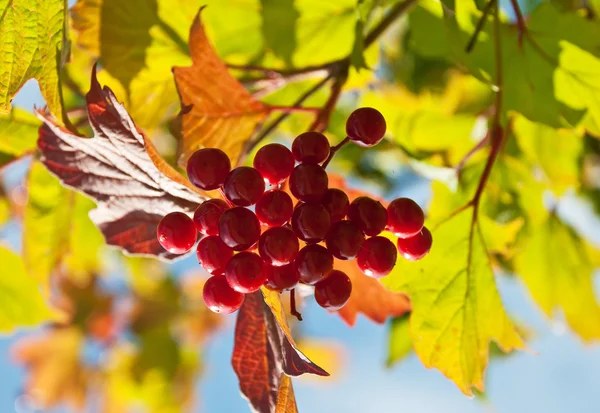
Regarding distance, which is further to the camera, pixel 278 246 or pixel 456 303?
pixel 456 303

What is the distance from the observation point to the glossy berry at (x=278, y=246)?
20.4 inches

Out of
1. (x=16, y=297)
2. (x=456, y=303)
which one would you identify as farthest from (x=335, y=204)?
(x=16, y=297)

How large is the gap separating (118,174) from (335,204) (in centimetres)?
22

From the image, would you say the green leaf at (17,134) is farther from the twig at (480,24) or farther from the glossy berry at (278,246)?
the twig at (480,24)

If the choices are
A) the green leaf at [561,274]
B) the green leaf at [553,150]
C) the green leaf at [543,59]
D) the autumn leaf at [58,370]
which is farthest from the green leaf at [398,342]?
the autumn leaf at [58,370]

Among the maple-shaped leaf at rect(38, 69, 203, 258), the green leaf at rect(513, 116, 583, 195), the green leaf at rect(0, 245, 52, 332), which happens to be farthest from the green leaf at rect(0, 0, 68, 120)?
the green leaf at rect(513, 116, 583, 195)

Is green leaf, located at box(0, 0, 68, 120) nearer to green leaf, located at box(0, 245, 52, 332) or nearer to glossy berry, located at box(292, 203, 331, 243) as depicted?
glossy berry, located at box(292, 203, 331, 243)

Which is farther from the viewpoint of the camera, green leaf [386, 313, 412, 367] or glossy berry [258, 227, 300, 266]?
green leaf [386, 313, 412, 367]

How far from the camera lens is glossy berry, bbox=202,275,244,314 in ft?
1.82

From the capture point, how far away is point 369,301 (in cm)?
74

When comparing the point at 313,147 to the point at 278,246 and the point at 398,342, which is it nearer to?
the point at 278,246

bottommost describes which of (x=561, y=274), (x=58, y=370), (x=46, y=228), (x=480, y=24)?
(x=58, y=370)

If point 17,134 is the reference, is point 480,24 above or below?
above

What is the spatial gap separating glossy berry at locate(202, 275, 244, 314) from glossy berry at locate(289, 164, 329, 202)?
4.1 inches
